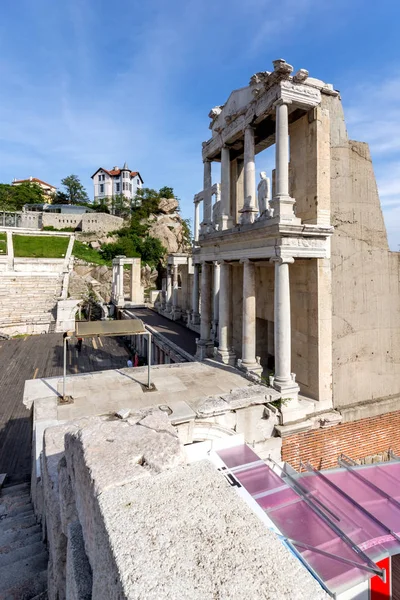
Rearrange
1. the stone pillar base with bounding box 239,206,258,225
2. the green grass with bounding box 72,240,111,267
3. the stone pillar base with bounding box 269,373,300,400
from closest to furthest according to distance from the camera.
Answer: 1. the stone pillar base with bounding box 269,373,300,400
2. the stone pillar base with bounding box 239,206,258,225
3. the green grass with bounding box 72,240,111,267

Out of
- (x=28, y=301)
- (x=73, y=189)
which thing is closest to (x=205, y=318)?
(x=28, y=301)

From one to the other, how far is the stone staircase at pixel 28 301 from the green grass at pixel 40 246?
7348 mm

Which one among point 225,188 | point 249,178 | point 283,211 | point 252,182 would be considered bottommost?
point 283,211

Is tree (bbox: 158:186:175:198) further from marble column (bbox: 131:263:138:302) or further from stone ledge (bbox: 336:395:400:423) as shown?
stone ledge (bbox: 336:395:400:423)

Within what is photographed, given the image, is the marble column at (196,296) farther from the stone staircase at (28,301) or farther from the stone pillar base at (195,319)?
the stone staircase at (28,301)

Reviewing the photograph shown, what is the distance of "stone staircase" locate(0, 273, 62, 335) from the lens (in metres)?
27.0

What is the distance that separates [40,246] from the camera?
47.8 m

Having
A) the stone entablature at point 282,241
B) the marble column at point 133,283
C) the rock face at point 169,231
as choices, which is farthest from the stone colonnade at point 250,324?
the rock face at point 169,231

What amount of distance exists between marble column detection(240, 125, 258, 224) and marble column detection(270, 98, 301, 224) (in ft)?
4.51

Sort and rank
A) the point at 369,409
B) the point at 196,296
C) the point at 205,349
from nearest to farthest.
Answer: the point at 369,409
the point at 205,349
the point at 196,296

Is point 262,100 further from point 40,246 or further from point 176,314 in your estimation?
point 40,246

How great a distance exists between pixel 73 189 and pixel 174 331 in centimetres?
6808

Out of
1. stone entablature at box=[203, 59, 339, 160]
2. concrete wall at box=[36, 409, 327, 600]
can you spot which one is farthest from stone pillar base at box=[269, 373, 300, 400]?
stone entablature at box=[203, 59, 339, 160]

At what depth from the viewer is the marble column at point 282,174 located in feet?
→ 29.4
